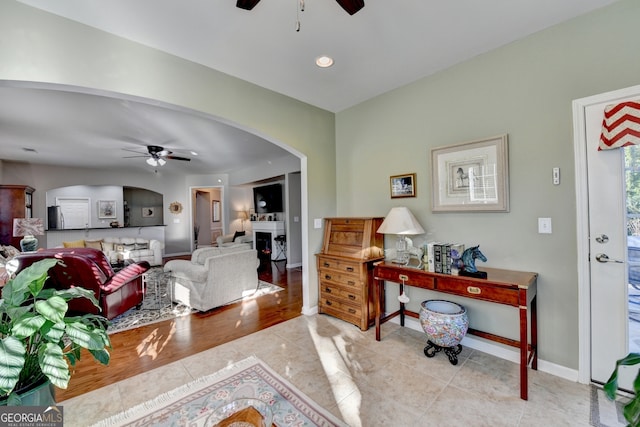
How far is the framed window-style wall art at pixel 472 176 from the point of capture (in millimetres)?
2246

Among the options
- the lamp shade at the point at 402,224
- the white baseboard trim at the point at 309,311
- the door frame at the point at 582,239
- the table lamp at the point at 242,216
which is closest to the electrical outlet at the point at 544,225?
the door frame at the point at 582,239

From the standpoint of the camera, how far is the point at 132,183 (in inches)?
306

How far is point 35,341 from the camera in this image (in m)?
1.00

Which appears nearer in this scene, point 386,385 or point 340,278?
point 386,385

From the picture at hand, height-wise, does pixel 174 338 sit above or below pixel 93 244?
A: below

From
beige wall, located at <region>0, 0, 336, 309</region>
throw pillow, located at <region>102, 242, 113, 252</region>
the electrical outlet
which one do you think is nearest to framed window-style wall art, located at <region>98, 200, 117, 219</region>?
throw pillow, located at <region>102, 242, 113, 252</region>

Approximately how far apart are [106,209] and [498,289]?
9.64 m

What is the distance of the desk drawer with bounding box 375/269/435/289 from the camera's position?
2232mm

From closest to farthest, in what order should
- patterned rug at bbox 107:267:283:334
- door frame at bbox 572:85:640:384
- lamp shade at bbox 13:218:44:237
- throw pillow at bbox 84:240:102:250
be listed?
door frame at bbox 572:85:640:384, patterned rug at bbox 107:267:283:334, lamp shade at bbox 13:218:44:237, throw pillow at bbox 84:240:102:250

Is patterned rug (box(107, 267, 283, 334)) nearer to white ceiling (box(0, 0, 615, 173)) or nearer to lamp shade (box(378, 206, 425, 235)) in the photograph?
lamp shade (box(378, 206, 425, 235))

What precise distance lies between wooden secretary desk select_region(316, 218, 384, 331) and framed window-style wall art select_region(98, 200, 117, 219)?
304 inches

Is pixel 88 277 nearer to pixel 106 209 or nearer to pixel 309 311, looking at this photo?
pixel 309 311

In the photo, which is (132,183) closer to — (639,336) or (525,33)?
(525,33)

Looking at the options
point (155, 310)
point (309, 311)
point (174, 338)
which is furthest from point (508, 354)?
point (155, 310)
